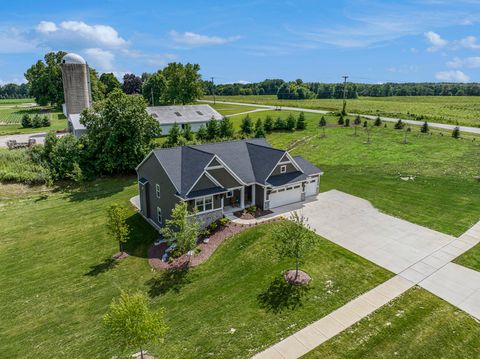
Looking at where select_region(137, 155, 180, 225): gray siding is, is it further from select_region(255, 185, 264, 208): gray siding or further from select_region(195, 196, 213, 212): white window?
select_region(255, 185, 264, 208): gray siding

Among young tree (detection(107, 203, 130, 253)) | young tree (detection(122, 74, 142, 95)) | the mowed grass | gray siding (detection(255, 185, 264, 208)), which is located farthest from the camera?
young tree (detection(122, 74, 142, 95))

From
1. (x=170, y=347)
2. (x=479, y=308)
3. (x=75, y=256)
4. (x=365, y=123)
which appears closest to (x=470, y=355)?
(x=479, y=308)

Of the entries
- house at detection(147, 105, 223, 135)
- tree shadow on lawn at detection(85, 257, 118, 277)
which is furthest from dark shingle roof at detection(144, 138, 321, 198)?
house at detection(147, 105, 223, 135)

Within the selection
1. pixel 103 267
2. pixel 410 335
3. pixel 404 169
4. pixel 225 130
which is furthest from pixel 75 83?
pixel 410 335

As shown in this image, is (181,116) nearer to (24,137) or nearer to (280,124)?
(280,124)

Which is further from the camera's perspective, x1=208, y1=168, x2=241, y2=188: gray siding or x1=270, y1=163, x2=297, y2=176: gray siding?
x1=270, y1=163, x2=297, y2=176: gray siding

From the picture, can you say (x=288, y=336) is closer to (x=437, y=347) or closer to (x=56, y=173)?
(x=437, y=347)
